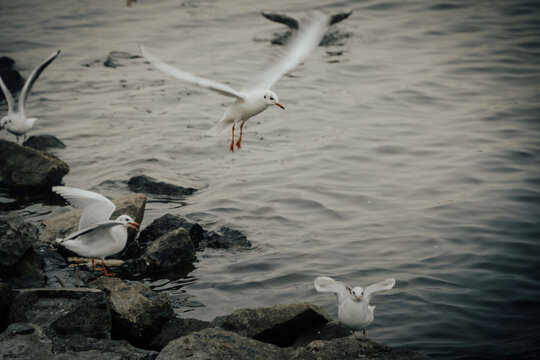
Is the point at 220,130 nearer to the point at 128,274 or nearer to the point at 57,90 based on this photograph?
the point at 128,274

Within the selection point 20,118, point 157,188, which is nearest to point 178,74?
point 157,188

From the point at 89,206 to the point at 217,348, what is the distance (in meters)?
3.41

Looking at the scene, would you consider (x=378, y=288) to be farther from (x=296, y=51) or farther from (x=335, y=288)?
(x=296, y=51)

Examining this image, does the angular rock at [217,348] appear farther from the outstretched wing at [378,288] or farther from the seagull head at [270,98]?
the seagull head at [270,98]

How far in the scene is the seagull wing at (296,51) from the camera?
967cm

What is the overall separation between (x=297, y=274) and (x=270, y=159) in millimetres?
5064

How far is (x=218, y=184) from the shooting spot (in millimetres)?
11859

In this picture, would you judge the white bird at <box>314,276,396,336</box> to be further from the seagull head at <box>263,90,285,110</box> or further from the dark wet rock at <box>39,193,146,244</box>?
the dark wet rock at <box>39,193,146,244</box>

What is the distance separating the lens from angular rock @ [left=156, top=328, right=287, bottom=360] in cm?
509

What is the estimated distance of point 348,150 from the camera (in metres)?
13.4

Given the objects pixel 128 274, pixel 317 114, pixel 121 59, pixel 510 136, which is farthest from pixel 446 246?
pixel 121 59

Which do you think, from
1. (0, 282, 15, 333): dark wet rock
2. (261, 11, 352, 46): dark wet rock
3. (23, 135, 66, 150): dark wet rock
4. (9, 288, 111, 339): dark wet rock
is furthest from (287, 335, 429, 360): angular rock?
(261, 11, 352, 46): dark wet rock

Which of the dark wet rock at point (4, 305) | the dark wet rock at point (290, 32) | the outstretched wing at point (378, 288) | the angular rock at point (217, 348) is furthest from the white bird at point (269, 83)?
the dark wet rock at point (290, 32)

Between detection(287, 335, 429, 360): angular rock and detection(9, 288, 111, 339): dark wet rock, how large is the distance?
1.91 meters
